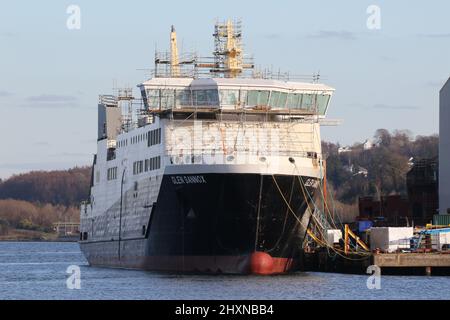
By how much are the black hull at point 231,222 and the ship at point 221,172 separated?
49 millimetres

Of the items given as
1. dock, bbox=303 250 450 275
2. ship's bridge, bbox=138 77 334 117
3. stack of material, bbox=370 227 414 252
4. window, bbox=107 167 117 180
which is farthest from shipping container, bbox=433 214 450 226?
window, bbox=107 167 117 180

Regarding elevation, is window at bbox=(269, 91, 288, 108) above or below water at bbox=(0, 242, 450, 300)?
above

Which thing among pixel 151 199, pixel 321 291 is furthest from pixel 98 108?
pixel 321 291

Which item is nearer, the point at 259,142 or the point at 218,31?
the point at 259,142

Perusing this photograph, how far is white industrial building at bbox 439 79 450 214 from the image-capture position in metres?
88.0

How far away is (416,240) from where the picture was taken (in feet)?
221

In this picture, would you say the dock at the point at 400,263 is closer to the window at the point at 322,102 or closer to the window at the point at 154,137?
the window at the point at 322,102

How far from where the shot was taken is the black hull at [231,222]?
2397 inches

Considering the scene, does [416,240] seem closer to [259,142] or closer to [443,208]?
[259,142]

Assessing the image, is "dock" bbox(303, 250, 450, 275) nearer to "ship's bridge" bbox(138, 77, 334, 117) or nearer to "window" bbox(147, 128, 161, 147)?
"ship's bridge" bbox(138, 77, 334, 117)

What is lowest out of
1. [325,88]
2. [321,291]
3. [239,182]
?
[321,291]

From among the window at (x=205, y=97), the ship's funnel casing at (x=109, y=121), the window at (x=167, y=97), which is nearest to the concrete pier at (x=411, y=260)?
the window at (x=205, y=97)

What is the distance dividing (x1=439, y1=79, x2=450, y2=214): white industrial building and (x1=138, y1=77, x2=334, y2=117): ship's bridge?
22.5 metres
